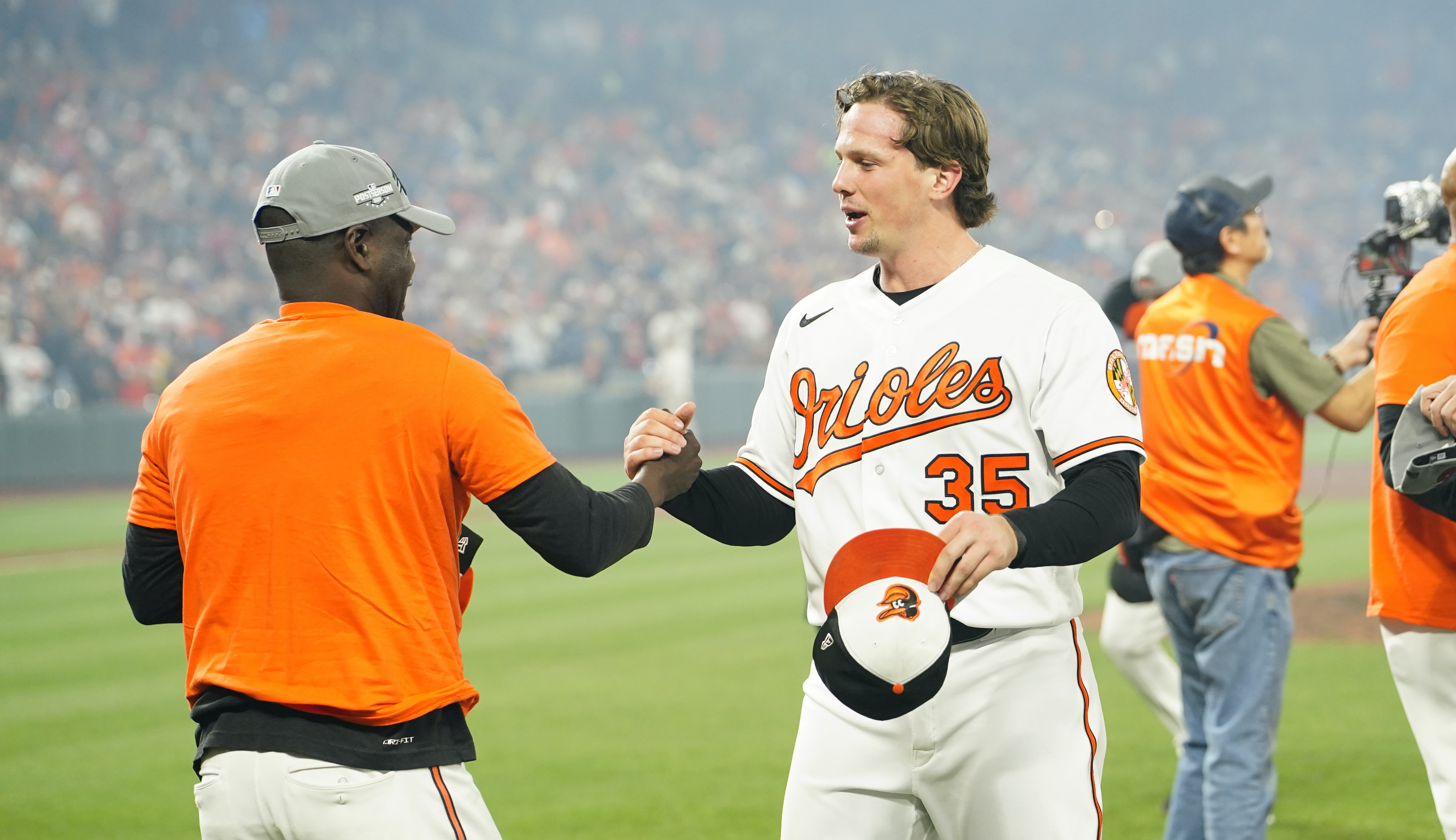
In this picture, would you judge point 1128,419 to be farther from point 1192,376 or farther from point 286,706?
point 1192,376

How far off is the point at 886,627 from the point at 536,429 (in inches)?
893

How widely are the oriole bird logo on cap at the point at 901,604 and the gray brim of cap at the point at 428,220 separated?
1.06 meters

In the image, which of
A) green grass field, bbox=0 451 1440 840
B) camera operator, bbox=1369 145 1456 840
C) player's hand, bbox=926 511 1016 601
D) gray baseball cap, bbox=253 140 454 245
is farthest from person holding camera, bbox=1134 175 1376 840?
gray baseball cap, bbox=253 140 454 245

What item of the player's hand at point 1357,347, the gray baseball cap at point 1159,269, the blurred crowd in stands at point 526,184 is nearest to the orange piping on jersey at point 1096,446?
the player's hand at point 1357,347

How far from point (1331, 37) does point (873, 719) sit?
47.2m

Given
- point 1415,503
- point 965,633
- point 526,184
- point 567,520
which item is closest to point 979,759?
point 965,633

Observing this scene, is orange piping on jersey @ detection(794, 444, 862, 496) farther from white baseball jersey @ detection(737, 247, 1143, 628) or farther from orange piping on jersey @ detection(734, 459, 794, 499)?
orange piping on jersey @ detection(734, 459, 794, 499)

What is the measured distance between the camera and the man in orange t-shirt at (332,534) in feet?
7.70

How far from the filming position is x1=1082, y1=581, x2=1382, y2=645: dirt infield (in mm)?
9039

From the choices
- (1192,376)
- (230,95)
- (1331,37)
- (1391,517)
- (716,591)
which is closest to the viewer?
(1391,517)

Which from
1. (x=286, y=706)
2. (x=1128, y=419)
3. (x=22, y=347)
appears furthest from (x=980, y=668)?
(x=22, y=347)

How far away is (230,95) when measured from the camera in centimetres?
2822

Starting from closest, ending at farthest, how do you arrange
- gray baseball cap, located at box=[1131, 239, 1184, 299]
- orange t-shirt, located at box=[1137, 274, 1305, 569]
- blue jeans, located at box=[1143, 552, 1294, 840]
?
blue jeans, located at box=[1143, 552, 1294, 840]
orange t-shirt, located at box=[1137, 274, 1305, 569]
gray baseball cap, located at box=[1131, 239, 1184, 299]

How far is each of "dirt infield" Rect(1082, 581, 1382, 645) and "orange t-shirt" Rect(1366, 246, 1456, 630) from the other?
5.27 metres
